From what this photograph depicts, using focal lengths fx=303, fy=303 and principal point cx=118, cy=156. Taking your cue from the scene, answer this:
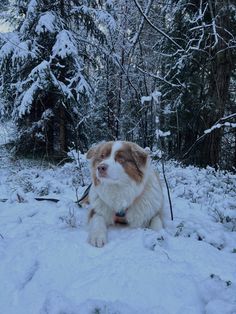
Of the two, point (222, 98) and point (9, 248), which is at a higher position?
point (222, 98)

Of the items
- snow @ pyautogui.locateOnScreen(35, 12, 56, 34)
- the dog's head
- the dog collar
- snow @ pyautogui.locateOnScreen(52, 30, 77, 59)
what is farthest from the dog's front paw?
snow @ pyautogui.locateOnScreen(35, 12, 56, 34)

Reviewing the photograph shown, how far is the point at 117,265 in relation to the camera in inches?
108

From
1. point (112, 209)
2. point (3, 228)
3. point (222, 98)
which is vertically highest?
point (222, 98)

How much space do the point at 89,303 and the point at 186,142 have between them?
1086 centimetres

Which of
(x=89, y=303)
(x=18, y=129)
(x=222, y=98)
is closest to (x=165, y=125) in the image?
(x=222, y=98)

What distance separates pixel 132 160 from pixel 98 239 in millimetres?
1148

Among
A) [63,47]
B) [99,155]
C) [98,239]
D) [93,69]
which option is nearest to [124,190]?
[99,155]

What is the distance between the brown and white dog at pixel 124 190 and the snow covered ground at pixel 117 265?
0.20 metres

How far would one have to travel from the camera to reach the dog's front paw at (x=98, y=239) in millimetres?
3234

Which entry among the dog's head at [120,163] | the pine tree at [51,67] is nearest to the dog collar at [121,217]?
the dog's head at [120,163]

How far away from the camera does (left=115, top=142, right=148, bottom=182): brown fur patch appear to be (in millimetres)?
3900

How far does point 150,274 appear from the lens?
2.56 metres

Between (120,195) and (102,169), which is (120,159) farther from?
(120,195)

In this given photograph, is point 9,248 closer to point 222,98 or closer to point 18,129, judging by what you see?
point 222,98
